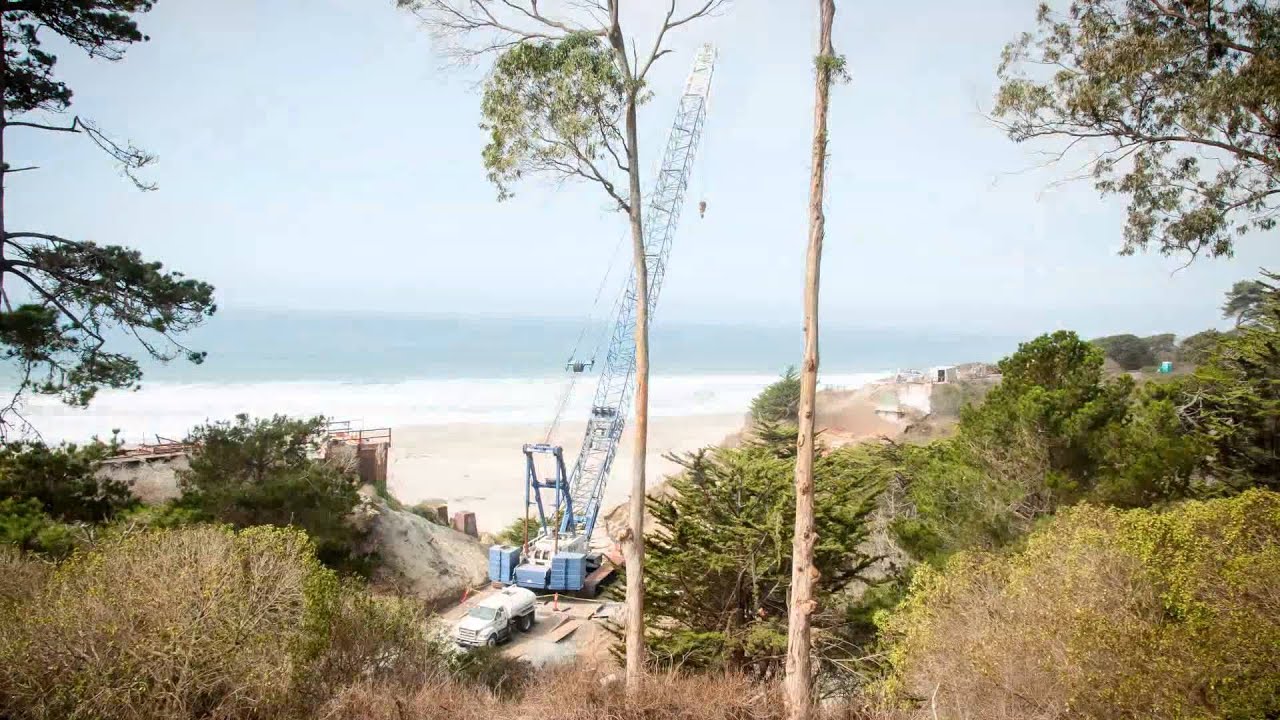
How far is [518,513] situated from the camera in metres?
43.3

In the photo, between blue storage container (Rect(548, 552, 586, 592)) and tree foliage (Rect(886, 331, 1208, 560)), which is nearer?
tree foliage (Rect(886, 331, 1208, 560))

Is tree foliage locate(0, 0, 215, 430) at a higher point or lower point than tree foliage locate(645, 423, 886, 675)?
higher

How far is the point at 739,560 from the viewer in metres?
14.4

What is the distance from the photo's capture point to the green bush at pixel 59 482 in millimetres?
13469

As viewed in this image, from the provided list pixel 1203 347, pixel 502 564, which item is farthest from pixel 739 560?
pixel 1203 347

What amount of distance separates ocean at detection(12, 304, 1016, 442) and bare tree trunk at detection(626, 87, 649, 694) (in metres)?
18.6

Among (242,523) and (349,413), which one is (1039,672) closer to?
(242,523)

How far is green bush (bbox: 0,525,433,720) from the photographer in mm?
7594

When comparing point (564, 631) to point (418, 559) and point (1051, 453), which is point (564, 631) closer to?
point (418, 559)

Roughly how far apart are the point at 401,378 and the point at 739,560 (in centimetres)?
8000

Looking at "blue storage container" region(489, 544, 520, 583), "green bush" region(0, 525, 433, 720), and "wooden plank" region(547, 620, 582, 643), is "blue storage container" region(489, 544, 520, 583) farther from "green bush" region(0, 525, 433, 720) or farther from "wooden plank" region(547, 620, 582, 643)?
"green bush" region(0, 525, 433, 720)

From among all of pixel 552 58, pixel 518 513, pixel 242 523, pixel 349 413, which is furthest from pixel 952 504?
pixel 349 413

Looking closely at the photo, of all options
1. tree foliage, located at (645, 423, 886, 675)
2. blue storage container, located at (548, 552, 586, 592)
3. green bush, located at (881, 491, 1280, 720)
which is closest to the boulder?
blue storage container, located at (548, 552, 586, 592)

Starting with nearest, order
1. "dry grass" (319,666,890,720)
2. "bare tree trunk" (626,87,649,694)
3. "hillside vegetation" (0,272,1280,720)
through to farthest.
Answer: "hillside vegetation" (0,272,1280,720), "dry grass" (319,666,890,720), "bare tree trunk" (626,87,649,694)
